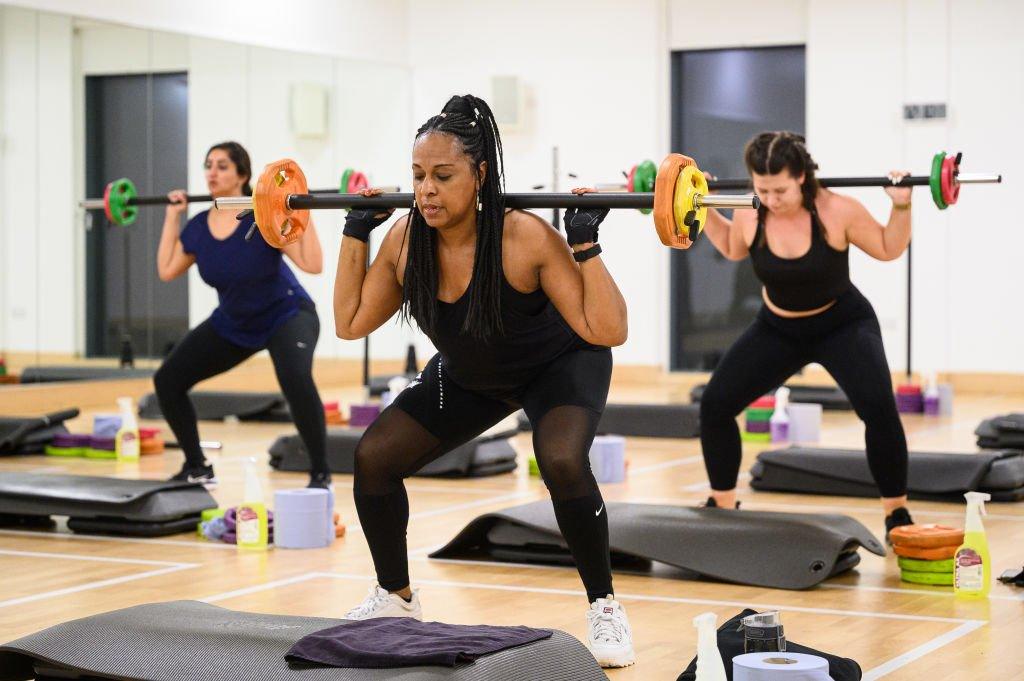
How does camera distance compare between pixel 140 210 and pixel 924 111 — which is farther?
pixel 924 111

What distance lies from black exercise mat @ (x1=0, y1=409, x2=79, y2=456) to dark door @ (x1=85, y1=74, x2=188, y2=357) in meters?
2.23

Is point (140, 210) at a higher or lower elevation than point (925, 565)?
higher

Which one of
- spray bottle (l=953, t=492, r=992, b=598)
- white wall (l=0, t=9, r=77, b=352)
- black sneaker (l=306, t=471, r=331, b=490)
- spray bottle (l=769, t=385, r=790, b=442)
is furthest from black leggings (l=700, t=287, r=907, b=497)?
white wall (l=0, t=9, r=77, b=352)

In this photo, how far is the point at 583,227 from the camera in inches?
135

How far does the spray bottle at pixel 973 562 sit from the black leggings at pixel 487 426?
1323 millimetres

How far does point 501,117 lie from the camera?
1299 cm

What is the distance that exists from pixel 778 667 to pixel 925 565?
186 cm

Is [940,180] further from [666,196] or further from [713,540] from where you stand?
[666,196]

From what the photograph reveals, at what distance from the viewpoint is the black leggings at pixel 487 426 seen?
11.3ft

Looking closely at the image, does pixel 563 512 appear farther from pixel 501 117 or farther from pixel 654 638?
pixel 501 117

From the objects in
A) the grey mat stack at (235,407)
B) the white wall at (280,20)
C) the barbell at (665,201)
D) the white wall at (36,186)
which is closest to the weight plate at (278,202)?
the barbell at (665,201)

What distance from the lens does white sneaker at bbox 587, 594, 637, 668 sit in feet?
11.3

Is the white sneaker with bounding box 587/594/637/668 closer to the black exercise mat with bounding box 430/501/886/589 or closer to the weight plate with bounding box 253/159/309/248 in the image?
the black exercise mat with bounding box 430/501/886/589

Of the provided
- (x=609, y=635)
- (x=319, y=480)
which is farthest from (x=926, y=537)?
(x=319, y=480)
